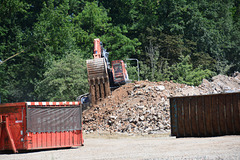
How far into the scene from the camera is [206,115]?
18.5 m

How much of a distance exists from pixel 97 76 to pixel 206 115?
12739mm

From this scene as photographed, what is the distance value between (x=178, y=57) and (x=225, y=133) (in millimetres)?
40835

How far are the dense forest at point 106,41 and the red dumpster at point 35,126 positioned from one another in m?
24.2

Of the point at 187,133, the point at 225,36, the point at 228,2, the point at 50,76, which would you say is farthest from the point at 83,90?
the point at 228,2

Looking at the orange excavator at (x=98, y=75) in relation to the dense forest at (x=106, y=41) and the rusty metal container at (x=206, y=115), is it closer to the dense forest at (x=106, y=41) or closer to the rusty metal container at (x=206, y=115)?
the rusty metal container at (x=206, y=115)

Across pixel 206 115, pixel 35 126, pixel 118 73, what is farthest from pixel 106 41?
pixel 35 126

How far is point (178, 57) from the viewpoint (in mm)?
57844

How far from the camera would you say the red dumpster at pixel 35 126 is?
16094 mm

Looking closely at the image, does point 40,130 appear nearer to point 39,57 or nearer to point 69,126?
point 69,126

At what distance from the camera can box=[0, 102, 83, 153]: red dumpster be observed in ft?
52.8

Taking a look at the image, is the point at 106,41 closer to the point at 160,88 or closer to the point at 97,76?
the point at 97,76

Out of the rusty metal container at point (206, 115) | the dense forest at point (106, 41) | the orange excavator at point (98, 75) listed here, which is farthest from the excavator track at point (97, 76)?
the dense forest at point (106, 41)

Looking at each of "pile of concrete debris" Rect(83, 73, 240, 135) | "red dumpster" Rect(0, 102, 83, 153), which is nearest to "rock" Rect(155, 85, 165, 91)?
"pile of concrete debris" Rect(83, 73, 240, 135)

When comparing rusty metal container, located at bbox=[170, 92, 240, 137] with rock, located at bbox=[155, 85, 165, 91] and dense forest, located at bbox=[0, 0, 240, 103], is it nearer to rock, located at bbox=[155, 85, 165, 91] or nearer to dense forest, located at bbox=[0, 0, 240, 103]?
rock, located at bbox=[155, 85, 165, 91]
